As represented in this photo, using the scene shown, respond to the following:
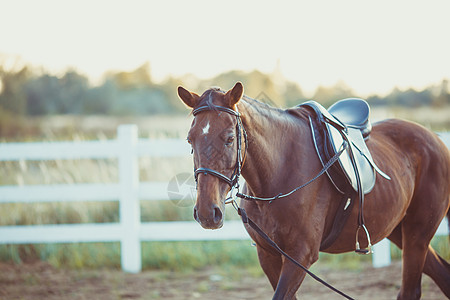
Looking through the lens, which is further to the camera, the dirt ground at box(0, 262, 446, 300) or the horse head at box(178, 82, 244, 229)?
the dirt ground at box(0, 262, 446, 300)

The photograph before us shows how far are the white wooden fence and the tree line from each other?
2.49m

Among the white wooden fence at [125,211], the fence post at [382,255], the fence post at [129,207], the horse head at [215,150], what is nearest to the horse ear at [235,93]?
the horse head at [215,150]

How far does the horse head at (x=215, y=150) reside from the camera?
7.05 feet

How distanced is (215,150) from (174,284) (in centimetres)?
314

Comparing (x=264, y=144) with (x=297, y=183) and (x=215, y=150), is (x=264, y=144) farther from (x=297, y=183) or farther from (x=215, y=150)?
(x=215, y=150)

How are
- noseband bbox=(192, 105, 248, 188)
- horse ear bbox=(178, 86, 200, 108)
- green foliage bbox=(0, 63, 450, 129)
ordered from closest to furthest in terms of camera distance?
noseband bbox=(192, 105, 248, 188)
horse ear bbox=(178, 86, 200, 108)
green foliage bbox=(0, 63, 450, 129)

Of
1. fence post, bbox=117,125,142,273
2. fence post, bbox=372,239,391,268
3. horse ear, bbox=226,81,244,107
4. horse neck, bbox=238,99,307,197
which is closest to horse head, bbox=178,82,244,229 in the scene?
horse ear, bbox=226,81,244,107

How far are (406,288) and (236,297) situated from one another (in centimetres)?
168

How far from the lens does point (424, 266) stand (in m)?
3.58

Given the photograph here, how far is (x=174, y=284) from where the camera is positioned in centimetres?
491

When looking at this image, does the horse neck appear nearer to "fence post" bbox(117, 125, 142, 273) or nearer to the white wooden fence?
the white wooden fence

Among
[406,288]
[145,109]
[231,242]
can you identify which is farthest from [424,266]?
[145,109]

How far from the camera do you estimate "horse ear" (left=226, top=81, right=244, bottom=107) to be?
229 centimetres

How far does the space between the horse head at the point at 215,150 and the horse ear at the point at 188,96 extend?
0.08 m
